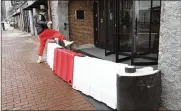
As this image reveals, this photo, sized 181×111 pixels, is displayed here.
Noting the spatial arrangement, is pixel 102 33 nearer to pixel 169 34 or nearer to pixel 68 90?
pixel 68 90

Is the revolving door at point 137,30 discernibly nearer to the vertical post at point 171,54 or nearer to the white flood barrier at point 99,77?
the white flood barrier at point 99,77

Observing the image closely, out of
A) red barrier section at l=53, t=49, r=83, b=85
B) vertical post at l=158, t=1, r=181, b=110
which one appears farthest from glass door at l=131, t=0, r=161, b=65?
vertical post at l=158, t=1, r=181, b=110

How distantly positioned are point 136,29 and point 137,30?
10 centimetres

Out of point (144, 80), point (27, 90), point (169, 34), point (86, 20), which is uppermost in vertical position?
point (86, 20)

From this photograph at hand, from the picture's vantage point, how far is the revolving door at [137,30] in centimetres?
629

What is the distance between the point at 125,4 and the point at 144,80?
4477 mm

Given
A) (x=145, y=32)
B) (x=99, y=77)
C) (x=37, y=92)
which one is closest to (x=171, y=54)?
(x=99, y=77)

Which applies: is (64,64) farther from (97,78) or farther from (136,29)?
(136,29)

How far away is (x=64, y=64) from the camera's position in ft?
17.6

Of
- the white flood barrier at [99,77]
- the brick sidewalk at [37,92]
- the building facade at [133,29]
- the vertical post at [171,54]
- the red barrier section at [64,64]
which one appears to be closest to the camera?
the vertical post at [171,54]

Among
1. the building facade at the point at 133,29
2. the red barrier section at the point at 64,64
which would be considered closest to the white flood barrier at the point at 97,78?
the red barrier section at the point at 64,64

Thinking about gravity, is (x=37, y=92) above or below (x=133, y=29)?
below

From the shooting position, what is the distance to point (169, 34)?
3402 mm

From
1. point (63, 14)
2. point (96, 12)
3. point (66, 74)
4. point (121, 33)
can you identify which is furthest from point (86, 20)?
point (66, 74)
